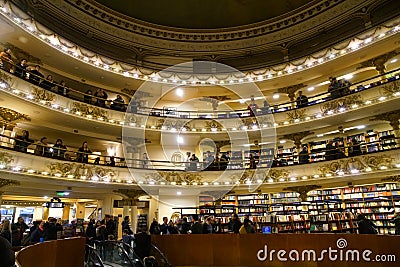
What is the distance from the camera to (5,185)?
9.15 metres

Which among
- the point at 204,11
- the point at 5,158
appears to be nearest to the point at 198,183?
the point at 5,158

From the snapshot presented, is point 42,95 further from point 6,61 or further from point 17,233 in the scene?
point 17,233

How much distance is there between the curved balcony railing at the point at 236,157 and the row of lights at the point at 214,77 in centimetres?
372

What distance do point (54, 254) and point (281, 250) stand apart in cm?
494

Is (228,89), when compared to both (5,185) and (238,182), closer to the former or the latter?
(238,182)

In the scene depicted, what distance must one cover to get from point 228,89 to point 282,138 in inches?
153

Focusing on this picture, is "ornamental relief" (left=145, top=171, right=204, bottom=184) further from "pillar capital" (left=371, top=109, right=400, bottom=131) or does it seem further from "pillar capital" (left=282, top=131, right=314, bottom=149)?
"pillar capital" (left=371, top=109, right=400, bottom=131)

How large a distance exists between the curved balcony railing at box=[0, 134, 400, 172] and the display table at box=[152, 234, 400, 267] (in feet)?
13.4

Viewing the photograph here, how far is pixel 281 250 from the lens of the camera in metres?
6.91

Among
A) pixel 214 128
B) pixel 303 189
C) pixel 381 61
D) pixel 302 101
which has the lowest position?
pixel 303 189

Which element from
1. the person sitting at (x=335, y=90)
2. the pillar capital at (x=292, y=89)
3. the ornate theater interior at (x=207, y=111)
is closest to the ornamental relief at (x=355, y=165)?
the ornate theater interior at (x=207, y=111)

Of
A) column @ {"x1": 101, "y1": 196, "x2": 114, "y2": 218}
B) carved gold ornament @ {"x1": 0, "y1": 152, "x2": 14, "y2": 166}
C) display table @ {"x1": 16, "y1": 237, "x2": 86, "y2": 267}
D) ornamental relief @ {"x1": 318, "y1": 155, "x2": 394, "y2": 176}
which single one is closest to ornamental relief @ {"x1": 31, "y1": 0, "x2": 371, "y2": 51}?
carved gold ornament @ {"x1": 0, "y1": 152, "x2": 14, "y2": 166}

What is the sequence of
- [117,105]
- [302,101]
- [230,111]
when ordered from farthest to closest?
[230,111] < [302,101] < [117,105]

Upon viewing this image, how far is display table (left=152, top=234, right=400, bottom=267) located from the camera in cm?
592
